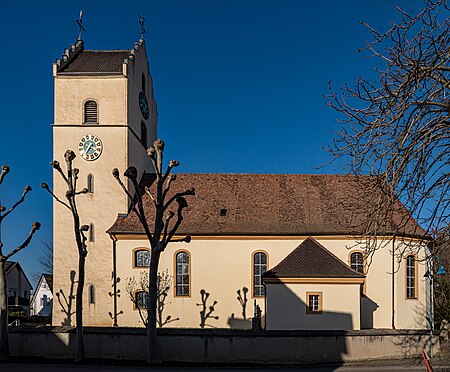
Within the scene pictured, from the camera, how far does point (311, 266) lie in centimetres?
2686

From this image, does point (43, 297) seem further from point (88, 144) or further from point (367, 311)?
point (367, 311)

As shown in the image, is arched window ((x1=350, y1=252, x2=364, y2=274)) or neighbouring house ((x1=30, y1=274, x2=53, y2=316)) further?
neighbouring house ((x1=30, y1=274, x2=53, y2=316))

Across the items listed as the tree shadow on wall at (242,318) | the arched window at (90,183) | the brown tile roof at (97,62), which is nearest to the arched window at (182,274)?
the tree shadow on wall at (242,318)

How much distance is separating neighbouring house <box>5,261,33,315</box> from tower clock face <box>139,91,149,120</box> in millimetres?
37662

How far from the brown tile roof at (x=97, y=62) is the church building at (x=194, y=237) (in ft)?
0.23

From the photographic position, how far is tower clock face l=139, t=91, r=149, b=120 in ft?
113

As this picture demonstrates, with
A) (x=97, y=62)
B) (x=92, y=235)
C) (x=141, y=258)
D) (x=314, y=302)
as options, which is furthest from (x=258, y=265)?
(x=97, y=62)

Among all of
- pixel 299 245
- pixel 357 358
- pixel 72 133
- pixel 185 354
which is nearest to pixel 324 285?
pixel 299 245

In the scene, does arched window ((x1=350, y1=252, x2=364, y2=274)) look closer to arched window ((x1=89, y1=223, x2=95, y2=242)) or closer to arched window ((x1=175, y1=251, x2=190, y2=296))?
arched window ((x1=175, y1=251, x2=190, y2=296))

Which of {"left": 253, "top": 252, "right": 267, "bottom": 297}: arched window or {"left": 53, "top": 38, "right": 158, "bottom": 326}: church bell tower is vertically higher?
{"left": 53, "top": 38, "right": 158, "bottom": 326}: church bell tower

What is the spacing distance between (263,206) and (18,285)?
49987mm

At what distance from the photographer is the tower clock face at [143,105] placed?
34500 millimetres

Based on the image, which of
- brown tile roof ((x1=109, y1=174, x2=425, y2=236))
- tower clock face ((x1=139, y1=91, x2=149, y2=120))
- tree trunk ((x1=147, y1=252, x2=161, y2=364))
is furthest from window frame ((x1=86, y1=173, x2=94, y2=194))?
tree trunk ((x1=147, y1=252, x2=161, y2=364))

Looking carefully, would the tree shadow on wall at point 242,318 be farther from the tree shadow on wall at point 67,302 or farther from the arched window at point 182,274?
the tree shadow on wall at point 67,302
